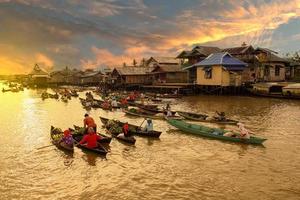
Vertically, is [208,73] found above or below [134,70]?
below

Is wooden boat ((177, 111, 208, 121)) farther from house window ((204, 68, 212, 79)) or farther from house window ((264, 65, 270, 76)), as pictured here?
house window ((264, 65, 270, 76))

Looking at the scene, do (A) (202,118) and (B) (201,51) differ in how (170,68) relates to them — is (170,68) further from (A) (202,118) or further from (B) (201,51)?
(A) (202,118)

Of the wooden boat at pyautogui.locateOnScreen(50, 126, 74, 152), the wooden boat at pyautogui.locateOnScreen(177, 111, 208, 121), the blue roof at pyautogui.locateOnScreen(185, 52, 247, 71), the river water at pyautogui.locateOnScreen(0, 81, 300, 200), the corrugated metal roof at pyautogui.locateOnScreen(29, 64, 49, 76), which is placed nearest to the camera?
the river water at pyautogui.locateOnScreen(0, 81, 300, 200)

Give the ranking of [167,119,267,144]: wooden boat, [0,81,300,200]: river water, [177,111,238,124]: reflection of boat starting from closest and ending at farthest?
[0,81,300,200]: river water < [167,119,267,144]: wooden boat < [177,111,238,124]: reflection of boat

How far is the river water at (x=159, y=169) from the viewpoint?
1388 centimetres

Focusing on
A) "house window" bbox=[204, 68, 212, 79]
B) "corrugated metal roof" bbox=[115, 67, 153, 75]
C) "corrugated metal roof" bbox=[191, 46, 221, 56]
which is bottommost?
"house window" bbox=[204, 68, 212, 79]

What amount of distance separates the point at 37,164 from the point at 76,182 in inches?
146

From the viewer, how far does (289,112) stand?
3422 cm

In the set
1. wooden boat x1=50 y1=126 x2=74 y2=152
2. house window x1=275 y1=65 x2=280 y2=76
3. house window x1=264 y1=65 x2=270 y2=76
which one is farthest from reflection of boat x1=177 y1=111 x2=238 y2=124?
house window x1=275 y1=65 x2=280 y2=76

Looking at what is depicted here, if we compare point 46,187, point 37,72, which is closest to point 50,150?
point 46,187

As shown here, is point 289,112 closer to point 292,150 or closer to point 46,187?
point 292,150

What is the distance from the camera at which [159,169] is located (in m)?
16.7

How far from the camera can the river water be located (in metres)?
13.9

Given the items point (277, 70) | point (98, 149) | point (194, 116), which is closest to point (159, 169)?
point (98, 149)
